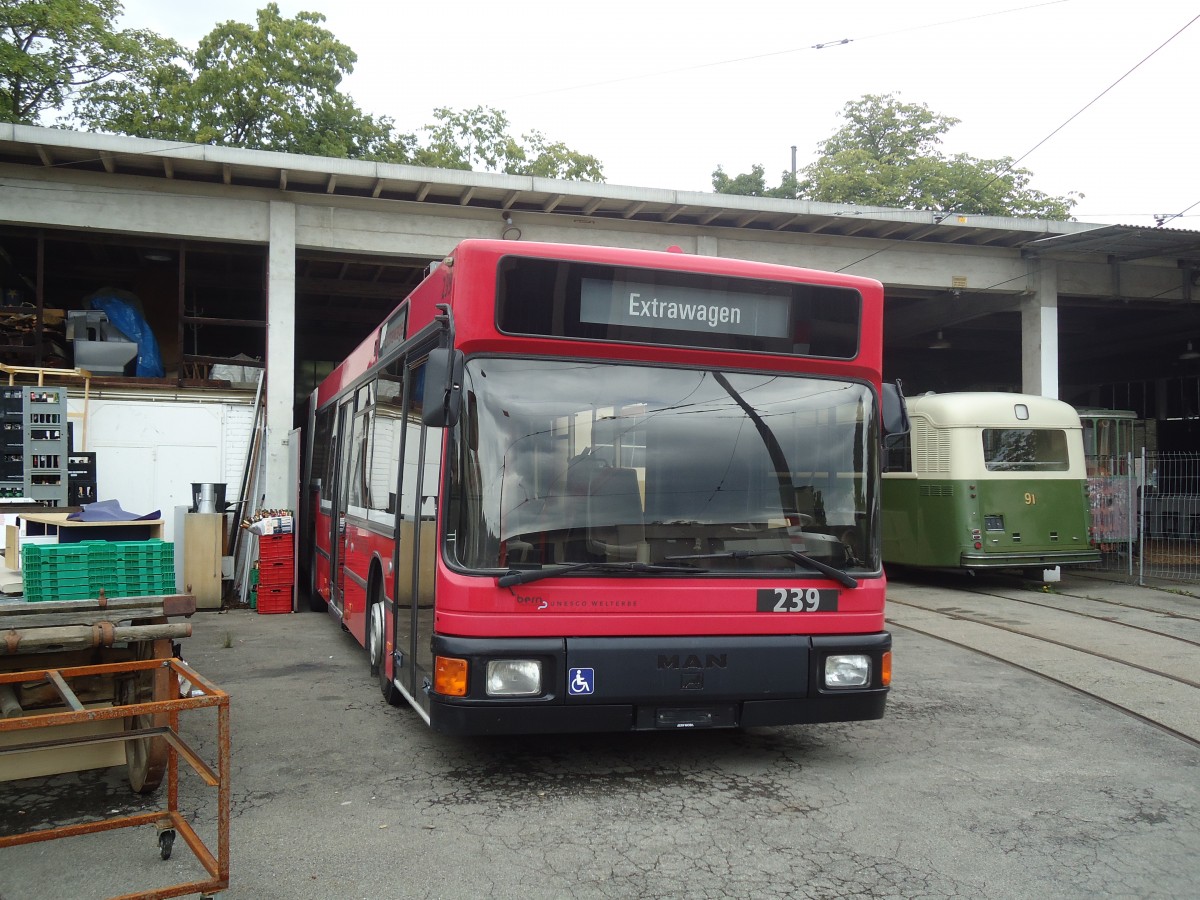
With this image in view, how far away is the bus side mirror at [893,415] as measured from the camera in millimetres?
5676

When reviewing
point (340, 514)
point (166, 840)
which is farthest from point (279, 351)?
point (166, 840)

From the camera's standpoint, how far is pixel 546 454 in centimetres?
486

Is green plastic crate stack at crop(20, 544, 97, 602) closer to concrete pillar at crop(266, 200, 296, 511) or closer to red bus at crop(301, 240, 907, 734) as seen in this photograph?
red bus at crop(301, 240, 907, 734)

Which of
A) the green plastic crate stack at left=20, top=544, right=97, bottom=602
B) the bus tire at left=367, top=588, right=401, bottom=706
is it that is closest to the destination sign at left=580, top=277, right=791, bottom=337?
the green plastic crate stack at left=20, top=544, right=97, bottom=602

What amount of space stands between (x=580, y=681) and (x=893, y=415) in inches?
92.9

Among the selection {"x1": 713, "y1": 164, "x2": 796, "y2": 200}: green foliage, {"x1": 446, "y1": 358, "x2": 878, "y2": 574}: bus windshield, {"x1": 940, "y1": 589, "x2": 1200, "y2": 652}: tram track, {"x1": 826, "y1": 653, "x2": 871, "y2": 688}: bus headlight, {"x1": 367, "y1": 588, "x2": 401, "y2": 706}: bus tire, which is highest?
{"x1": 713, "y1": 164, "x2": 796, "y2": 200}: green foliage

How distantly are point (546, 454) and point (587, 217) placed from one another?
1144 centimetres

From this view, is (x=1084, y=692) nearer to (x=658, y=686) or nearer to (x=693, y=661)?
(x=693, y=661)

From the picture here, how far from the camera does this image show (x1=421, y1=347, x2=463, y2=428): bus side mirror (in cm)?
473

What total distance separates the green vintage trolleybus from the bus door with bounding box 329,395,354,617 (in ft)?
28.1

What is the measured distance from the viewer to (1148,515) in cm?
2025

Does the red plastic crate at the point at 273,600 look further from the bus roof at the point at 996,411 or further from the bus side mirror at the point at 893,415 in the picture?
the bus roof at the point at 996,411

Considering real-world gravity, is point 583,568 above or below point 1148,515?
above

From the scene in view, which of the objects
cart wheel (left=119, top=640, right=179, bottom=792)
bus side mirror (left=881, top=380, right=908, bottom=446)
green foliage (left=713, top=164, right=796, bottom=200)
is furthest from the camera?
green foliage (left=713, top=164, right=796, bottom=200)
